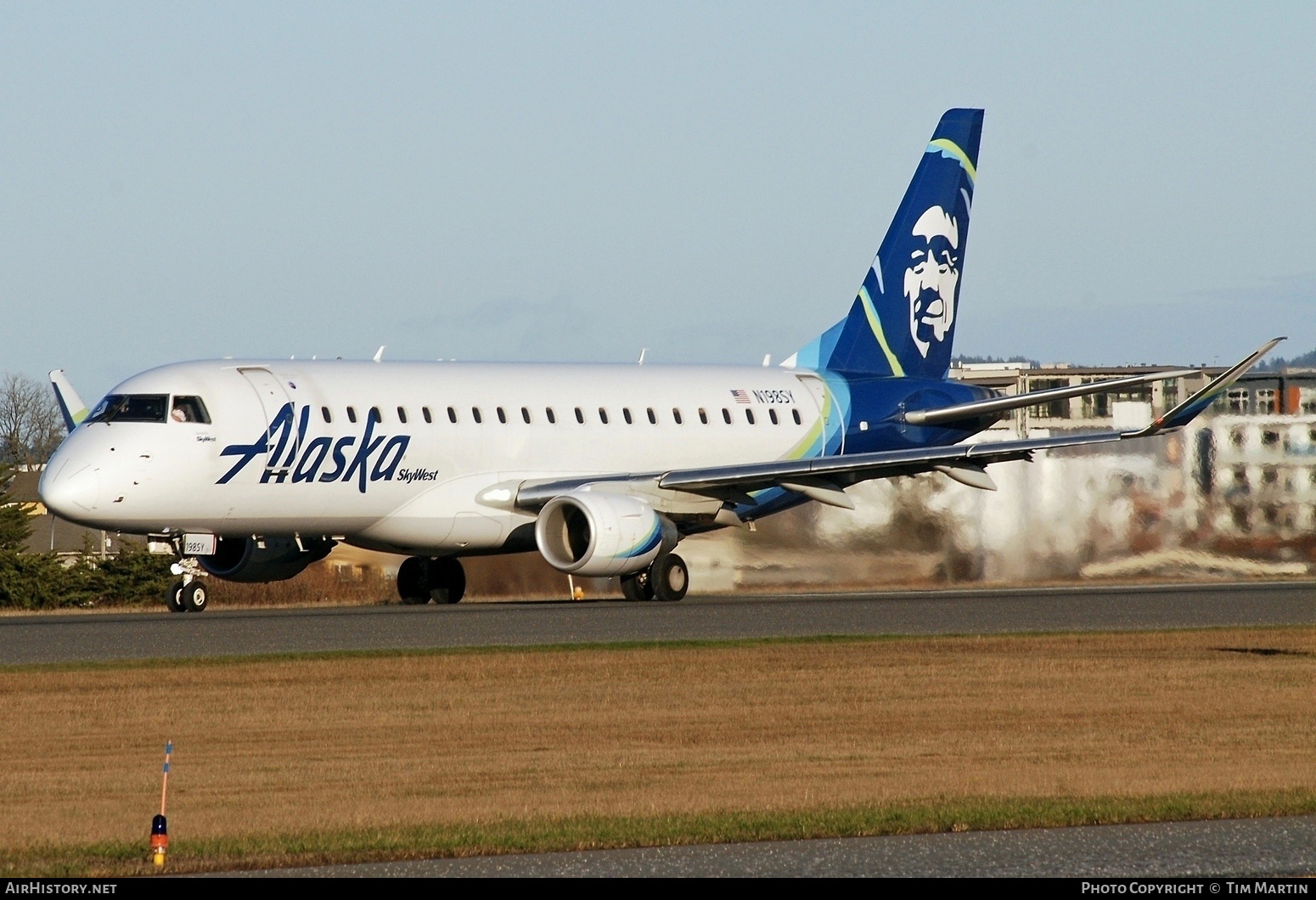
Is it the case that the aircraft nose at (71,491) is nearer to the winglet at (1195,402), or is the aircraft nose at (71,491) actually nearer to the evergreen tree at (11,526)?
the winglet at (1195,402)

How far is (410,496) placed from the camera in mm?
30656

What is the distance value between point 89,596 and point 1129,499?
26038mm

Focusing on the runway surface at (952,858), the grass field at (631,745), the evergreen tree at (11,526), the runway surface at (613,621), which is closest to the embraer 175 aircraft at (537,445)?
the runway surface at (613,621)

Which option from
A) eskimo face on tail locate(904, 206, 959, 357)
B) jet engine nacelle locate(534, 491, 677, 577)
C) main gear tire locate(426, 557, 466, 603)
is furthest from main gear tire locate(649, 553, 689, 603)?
eskimo face on tail locate(904, 206, 959, 357)

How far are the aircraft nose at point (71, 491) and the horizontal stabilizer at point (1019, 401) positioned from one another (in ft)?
46.1

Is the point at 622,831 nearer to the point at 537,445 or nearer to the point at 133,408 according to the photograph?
the point at 133,408

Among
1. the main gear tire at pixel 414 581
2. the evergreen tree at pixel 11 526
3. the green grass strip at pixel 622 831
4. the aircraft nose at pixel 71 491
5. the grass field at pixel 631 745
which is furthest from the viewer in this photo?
the evergreen tree at pixel 11 526

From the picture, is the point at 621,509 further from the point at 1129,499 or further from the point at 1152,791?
the point at 1152,791

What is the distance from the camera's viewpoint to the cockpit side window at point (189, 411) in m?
28.6

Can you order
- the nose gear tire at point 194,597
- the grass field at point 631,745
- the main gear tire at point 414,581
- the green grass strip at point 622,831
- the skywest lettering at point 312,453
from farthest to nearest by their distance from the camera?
the main gear tire at point 414,581
the nose gear tire at point 194,597
the skywest lettering at point 312,453
the grass field at point 631,745
the green grass strip at point 622,831

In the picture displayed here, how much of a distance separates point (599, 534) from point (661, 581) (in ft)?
7.47

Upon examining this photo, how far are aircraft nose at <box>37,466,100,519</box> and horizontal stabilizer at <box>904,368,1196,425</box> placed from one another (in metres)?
14.0

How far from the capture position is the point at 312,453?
29391 millimetres

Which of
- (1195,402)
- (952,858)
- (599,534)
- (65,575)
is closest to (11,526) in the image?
(65,575)
